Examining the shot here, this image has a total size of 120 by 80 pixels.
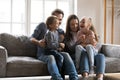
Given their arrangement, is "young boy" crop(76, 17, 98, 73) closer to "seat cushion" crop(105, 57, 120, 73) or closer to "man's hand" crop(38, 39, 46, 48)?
"seat cushion" crop(105, 57, 120, 73)

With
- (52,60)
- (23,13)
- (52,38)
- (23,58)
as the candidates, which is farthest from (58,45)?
(23,13)

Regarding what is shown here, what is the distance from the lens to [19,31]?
14.9 ft

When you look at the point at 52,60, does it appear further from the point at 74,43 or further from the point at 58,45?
the point at 74,43

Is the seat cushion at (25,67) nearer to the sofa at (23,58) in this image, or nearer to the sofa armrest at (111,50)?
the sofa at (23,58)

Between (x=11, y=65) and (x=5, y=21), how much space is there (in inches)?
66.1

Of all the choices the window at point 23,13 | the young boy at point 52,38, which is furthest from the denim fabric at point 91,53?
the window at point 23,13

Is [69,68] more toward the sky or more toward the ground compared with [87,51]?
more toward the ground

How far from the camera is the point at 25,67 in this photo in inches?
118

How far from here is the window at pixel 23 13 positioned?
445 centimetres

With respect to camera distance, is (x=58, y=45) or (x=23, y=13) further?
(x=23, y=13)

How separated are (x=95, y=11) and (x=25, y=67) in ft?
7.70

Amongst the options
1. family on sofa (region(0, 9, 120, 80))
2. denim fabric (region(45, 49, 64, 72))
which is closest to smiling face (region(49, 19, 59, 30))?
family on sofa (region(0, 9, 120, 80))

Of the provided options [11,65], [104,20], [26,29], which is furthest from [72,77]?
[104,20]

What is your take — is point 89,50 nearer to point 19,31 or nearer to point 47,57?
point 47,57
